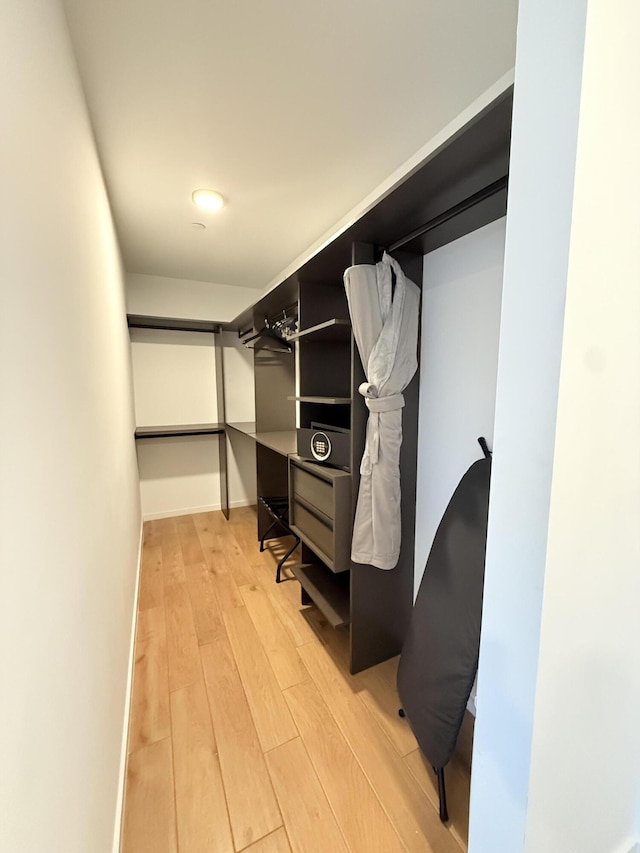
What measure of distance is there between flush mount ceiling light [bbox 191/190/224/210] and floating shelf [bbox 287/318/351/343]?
2.94ft

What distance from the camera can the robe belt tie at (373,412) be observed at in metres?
1.37

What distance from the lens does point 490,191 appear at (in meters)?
1.00

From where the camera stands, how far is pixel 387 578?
1595mm

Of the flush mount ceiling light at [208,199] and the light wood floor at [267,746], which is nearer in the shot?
the light wood floor at [267,746]

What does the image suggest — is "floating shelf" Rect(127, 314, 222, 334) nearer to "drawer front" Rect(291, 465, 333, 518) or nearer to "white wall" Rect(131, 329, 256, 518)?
"white wall" Rect(131, 329, 256, 518)

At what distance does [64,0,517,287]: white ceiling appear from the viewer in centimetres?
96

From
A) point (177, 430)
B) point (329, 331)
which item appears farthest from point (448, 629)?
point (177, 430)

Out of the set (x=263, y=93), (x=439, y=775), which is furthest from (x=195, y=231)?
(x=439, y=775)

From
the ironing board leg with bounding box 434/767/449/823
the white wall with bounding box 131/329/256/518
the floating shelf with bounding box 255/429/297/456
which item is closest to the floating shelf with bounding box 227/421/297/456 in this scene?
the floating shelf with bounding box 255/429/297/456

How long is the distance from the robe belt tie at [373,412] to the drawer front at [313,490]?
24 cm

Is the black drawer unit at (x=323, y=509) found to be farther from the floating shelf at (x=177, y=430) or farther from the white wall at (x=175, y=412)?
the white wall at (x=175, y=412)

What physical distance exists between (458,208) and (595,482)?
98 cm

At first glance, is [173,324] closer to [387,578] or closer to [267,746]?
[387,578]

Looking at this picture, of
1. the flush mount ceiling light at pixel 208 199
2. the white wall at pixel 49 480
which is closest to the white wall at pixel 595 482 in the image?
the white wall at pixel 49 480
